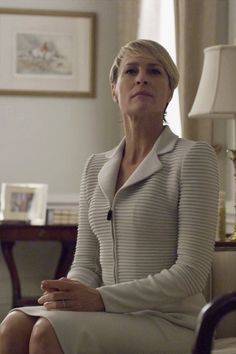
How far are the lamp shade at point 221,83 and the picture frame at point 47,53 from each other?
1.81m

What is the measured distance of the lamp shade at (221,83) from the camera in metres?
3.09

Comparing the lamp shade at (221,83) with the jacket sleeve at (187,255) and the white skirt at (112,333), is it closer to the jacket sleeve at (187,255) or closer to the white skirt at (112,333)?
the jacket sleeve at (187,255)

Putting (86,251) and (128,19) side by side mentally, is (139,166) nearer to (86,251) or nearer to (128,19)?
(86,251)

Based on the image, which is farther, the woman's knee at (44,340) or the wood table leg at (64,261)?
the wood table leg at (64,261)

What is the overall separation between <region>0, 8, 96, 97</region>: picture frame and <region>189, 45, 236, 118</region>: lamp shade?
5.93 feet

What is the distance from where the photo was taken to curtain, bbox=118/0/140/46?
182 inches

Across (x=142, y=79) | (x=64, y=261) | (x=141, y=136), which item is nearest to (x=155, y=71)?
(x=142, y=79)

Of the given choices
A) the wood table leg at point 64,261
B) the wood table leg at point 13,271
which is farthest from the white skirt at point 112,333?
the wood table leg at point 64,261

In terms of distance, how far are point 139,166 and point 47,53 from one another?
2881 millimetres

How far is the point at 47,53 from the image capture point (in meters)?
4.84

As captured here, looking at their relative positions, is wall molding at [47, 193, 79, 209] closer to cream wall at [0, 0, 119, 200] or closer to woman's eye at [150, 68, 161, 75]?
cream wall at [0, 0, 119, 200]

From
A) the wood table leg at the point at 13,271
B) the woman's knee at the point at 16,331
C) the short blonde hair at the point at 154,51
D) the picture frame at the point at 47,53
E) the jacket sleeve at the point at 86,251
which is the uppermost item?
the picture frame at the point at 47,53

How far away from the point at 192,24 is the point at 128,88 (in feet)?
6.34

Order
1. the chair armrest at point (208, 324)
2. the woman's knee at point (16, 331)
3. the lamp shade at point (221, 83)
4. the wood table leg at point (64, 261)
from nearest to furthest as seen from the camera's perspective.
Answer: the chair armrest at point (208, 324) → the woman's knee at point (16, 331) → the lamp shade at point (221, 83) → the wood table leg at point (64, 261)
